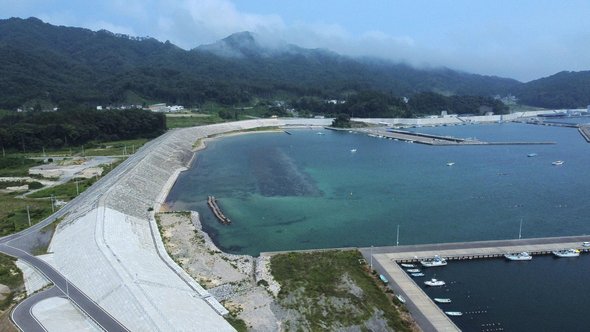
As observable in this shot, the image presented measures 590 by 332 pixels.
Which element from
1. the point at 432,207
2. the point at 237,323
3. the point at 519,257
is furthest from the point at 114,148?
the point at 519,257

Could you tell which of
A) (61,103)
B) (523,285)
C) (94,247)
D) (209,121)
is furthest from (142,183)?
(61,103)

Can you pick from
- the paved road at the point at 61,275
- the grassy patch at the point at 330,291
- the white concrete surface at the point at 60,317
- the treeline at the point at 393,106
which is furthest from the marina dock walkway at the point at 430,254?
the treeline at the point at 393,106

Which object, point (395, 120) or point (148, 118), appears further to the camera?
point (395, 120)

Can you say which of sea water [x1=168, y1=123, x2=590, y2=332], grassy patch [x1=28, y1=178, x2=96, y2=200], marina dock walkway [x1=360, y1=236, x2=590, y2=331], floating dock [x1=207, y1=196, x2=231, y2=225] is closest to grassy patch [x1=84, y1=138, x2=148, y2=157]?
sea water [x1=168, y1=123, x2=590, y2=332]

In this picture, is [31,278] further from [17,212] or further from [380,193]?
[380,193]

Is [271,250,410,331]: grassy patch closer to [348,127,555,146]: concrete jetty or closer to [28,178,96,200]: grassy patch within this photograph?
[28,178,96,200]: grassy patch

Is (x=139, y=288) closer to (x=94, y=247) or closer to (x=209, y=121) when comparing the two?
(x=94, y=247)
